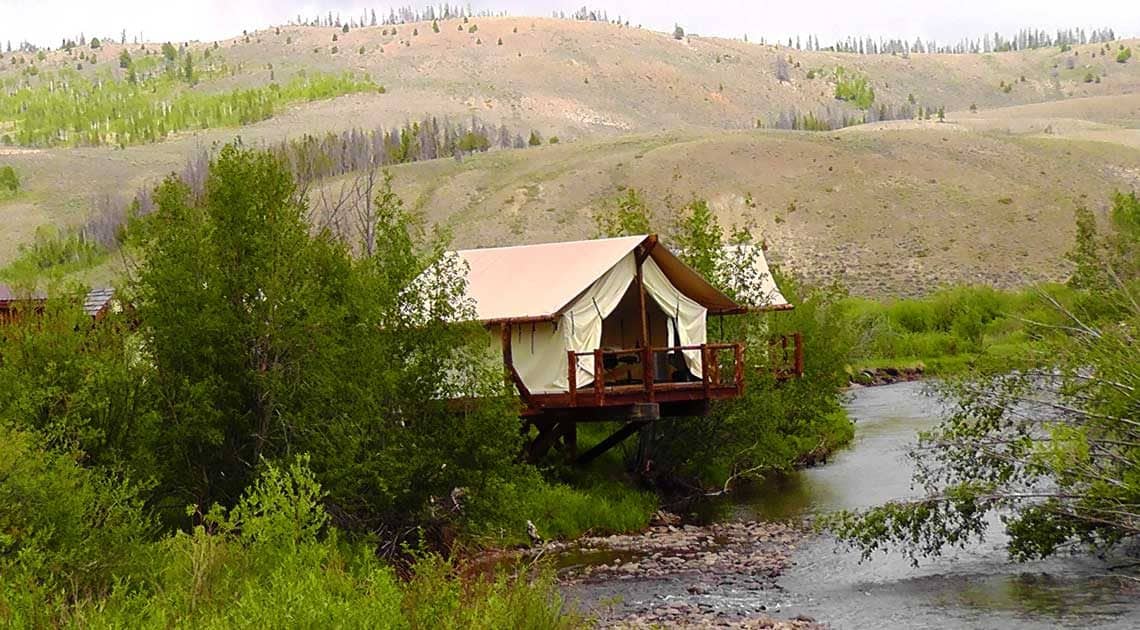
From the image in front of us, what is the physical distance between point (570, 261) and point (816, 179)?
7262 centimetres

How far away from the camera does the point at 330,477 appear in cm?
1917

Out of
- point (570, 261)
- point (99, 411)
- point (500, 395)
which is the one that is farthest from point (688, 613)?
point (570, 261)

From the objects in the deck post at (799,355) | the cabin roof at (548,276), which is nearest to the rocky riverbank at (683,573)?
the cabin roof at (548,276)

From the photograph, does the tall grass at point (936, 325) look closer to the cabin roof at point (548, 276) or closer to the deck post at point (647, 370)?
the cabin roof at point (548, 276)

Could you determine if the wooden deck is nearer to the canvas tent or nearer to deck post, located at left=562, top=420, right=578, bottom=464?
deck post, located at left=562, top=420, right=578, bottom=464

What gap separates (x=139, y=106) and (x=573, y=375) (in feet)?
442

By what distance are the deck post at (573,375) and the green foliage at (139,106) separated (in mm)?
116546

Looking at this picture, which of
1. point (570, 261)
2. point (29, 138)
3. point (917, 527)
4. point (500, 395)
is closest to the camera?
point (500, 395)

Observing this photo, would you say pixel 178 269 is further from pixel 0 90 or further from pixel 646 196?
pixel 0 90

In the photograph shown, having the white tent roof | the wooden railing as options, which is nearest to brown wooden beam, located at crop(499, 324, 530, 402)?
the white tent roof

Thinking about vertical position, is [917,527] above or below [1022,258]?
above

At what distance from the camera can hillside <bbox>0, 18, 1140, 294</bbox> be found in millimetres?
90438

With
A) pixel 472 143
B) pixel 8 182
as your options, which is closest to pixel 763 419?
pixel 472 143

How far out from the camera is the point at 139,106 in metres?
152
